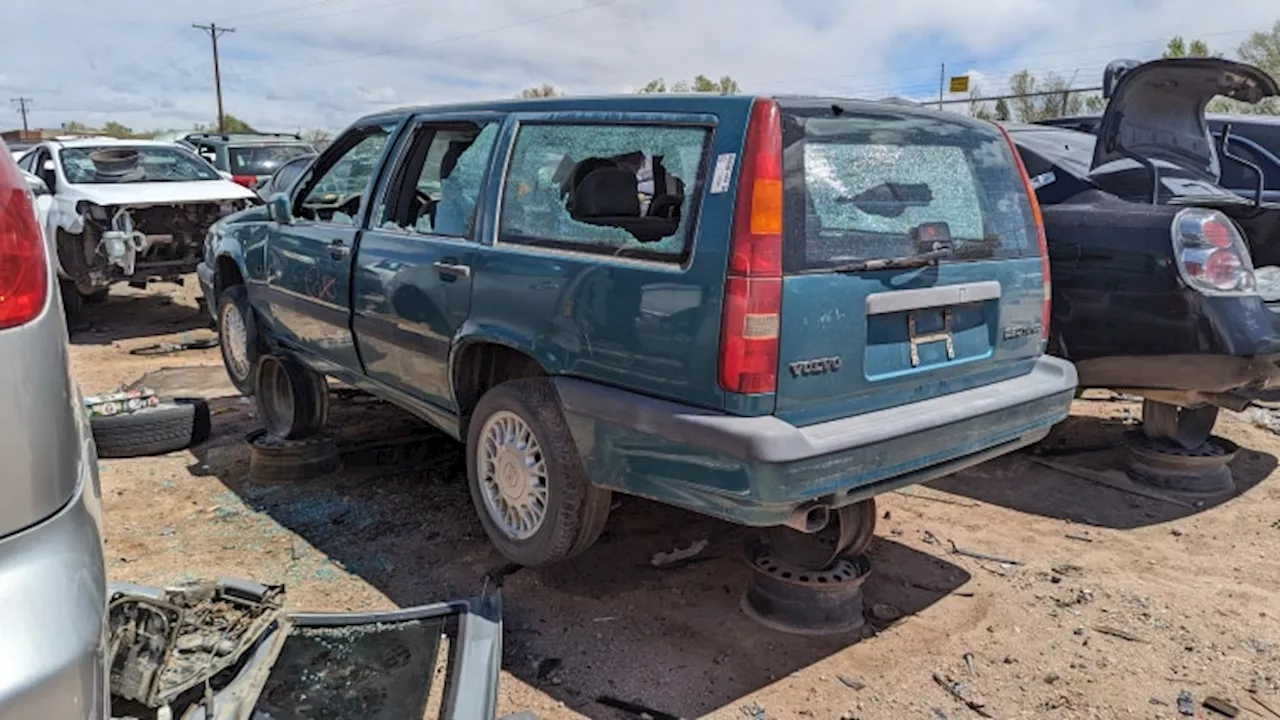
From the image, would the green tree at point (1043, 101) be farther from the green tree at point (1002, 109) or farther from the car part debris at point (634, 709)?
the car part debris at point (634, 709)

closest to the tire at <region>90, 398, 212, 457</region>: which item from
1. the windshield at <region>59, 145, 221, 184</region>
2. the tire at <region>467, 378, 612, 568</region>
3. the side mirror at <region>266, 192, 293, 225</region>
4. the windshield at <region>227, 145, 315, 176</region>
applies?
the side mirror at <region>266, 192, 293, 225</region>

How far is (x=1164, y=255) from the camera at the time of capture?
13.9 feet

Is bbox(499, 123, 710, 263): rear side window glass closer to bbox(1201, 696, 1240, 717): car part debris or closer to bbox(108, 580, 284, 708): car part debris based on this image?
bbox(108, 580, 284, 708): car part debris

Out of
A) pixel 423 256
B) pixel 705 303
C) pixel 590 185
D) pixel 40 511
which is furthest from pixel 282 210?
pixel 40 511

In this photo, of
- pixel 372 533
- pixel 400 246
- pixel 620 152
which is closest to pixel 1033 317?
pixel 620 152

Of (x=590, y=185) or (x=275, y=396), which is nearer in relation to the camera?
(x=590, y=185)

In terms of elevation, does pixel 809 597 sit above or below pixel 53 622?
below

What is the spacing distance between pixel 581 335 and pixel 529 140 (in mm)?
918

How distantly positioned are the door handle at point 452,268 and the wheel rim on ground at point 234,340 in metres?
2.49

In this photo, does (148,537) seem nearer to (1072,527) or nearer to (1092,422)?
(1072,527)

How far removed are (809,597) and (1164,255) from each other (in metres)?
2.34

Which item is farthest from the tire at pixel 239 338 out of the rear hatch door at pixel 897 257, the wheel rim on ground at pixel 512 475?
the rear hatch door at pixel 897 257

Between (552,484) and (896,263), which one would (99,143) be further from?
(896,263)

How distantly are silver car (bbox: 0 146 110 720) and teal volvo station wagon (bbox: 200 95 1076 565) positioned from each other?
1.67 m
